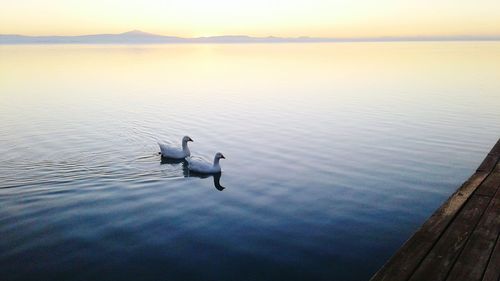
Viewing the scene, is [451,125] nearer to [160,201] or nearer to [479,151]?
[479,151]

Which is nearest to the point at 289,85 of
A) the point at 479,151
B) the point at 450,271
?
the point at 479,151

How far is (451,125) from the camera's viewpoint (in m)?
31.9

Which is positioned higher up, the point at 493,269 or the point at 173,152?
the point at 493,269

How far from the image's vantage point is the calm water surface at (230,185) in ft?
42.4

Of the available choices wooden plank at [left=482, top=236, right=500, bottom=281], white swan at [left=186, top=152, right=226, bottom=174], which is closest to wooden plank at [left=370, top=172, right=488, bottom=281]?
wooden plank at [left=482, top=236, right=500, bottom=281]

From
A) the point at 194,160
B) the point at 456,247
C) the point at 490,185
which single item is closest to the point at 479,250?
the point at 456,247

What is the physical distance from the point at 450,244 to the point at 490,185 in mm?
5375

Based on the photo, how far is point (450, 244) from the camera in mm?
10000

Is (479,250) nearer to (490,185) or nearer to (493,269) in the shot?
(493,269)

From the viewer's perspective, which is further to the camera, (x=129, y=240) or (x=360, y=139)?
(x=360, y=139)

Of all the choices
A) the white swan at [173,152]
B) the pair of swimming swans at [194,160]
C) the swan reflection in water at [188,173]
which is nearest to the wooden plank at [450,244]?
the swan reflection in water at [188,173]

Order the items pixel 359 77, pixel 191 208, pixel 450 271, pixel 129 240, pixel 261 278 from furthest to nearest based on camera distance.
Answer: pixel 359 77, pixel 191 208, pixel 129 240, pixel 261 278, pixel 450 271

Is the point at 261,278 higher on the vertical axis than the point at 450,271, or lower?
lower

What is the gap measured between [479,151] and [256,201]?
14691 millimetres
